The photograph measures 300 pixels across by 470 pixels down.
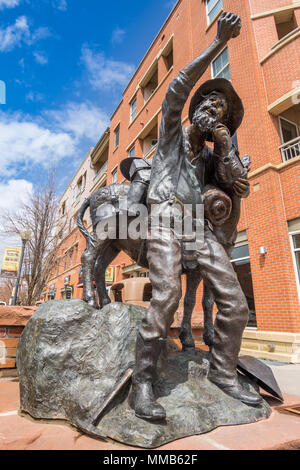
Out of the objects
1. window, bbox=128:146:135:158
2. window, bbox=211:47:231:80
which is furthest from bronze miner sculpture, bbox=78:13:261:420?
window, bbox=128:146:135:158

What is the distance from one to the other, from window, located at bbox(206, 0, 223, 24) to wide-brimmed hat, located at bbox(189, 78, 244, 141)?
11088 mm

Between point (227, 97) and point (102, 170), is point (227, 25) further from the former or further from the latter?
point (102, 170)

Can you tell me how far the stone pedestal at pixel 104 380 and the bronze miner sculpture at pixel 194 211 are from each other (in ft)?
0.42

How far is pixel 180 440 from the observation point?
5.33ft

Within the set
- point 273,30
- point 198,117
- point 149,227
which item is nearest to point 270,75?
point 273,30

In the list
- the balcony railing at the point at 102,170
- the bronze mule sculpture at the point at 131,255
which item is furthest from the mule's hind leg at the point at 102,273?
the balcony railing at the point at 102,170

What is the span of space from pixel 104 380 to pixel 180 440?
65 centimetres

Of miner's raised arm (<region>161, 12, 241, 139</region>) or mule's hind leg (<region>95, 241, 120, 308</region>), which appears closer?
miner's raised arm (<region>161, 12, 241, 139</region>)

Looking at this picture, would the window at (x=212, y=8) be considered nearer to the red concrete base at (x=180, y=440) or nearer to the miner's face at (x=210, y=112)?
the miner's face at (x=210, y=112)

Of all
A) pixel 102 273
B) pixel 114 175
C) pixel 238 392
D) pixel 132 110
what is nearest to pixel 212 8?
pixel 132 110

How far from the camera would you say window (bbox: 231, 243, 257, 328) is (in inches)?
305

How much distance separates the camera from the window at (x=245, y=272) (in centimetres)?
775

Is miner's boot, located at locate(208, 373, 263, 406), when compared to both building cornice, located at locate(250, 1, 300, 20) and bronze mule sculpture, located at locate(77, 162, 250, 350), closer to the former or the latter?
bronze mule sculpture, located at locate(77, 162, 250, 350)
